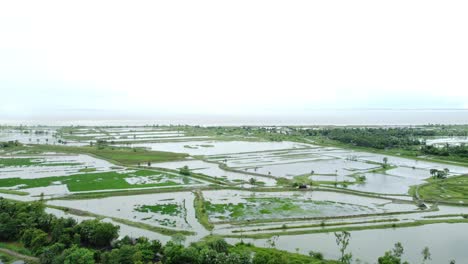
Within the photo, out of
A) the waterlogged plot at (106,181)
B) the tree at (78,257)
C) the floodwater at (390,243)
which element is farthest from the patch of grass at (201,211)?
the tree at (78,257)

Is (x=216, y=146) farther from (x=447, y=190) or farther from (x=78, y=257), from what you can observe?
(x=78, y=257)

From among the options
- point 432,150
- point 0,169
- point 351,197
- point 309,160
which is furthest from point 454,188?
point 0,169

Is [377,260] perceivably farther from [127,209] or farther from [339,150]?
[339,150]

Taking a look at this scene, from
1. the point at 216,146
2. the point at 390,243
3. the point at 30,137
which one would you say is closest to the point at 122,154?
the point at 216,146

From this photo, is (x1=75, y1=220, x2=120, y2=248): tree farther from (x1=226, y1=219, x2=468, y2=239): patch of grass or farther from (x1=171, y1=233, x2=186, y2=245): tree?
(x1=226, y1=219, x2=468, y2=239): patch of grass

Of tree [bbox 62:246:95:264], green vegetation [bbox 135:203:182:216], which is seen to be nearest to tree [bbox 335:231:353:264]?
green vegetation [bbox 135:203:182:216]
